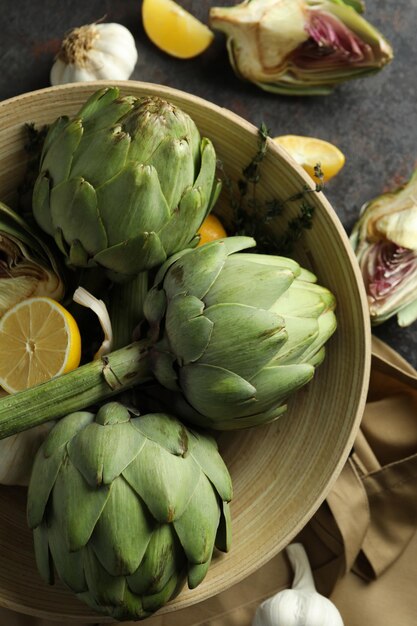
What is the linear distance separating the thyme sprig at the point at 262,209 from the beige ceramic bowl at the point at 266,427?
0.01 m

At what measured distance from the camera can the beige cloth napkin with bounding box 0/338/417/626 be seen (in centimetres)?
136

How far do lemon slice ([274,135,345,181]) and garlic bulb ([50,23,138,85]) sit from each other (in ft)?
1.08

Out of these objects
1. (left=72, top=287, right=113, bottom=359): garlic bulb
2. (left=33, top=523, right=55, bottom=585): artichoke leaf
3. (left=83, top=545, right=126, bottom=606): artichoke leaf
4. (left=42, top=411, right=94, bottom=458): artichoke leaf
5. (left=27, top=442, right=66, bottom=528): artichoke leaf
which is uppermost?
(left=72, top=287, right=113, bottom=359): garlic bulb

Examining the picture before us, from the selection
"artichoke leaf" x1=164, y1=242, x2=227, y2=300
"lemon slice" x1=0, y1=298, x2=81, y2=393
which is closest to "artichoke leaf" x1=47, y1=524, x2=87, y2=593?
"lemon slice" x1=0, y1=298, x2=81, y2=393

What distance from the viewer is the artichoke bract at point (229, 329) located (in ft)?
3.09

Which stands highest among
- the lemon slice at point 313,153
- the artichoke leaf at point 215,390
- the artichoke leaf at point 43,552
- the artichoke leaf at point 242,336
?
the artichoke leaf at point 242,336

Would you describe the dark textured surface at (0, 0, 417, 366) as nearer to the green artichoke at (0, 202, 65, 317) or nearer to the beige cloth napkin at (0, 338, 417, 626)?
the beige cloth napkin at (0, 338, 417, 626)

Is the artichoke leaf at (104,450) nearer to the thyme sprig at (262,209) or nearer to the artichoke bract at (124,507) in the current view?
the artichoke bract at (124,507)

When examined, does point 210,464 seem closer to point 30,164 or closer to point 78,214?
point 78,214

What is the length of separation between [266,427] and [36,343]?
39cm

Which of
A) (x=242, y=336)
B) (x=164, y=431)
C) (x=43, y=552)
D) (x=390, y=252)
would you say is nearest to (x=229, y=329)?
(x=242, y=336)

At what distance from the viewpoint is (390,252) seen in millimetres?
1424

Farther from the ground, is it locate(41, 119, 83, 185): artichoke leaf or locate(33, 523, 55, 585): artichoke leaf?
locate(41, 119, 83, 185): artichoke leaf

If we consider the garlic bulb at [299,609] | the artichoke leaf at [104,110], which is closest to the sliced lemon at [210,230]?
the artichoke leaf at [104,110]
